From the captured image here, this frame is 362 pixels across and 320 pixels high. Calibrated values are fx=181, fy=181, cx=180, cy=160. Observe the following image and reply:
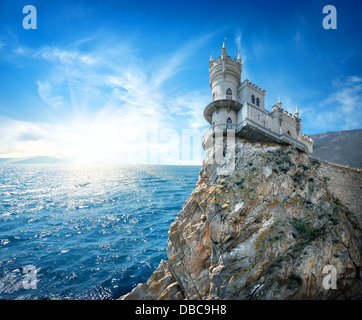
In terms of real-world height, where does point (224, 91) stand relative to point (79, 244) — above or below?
above

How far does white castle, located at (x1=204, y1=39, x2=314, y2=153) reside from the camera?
79.9 ft

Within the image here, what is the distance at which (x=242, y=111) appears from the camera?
24984 millimetres

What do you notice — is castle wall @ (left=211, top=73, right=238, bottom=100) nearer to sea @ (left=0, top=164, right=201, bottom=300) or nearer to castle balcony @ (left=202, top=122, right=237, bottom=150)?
castle balcony @ (left=202, top=122, right=237, bottom=150)

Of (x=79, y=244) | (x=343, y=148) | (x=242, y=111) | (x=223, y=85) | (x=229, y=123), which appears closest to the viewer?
(x=242, y=111)

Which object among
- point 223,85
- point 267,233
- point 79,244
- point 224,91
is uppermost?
point 223,85

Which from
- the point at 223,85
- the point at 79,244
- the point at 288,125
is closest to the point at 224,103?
the point at 223,85

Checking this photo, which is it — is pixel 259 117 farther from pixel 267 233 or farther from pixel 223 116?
pixel 267 233

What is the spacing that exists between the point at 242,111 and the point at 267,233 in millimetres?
15640

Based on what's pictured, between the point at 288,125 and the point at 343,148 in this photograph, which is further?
the point at 343,148

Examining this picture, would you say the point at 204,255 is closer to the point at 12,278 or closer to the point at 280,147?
the point at 280,147

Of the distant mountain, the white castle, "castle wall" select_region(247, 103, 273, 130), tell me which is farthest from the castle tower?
the distant mountain

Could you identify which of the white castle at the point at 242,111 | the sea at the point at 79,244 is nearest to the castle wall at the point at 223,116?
the white castle at the point at 242,111
